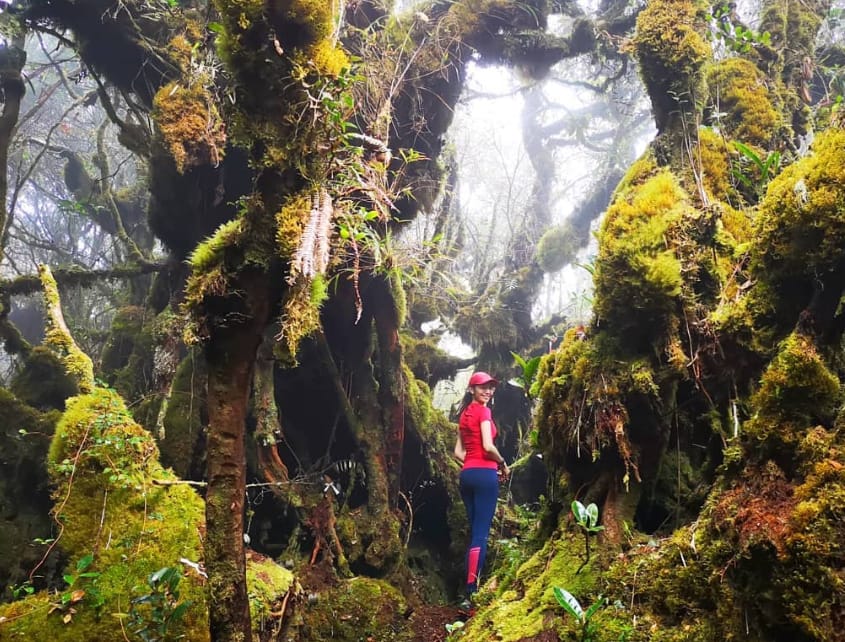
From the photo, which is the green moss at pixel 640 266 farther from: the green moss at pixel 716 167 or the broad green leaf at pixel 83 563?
the broad green leaf at pixel 83 563

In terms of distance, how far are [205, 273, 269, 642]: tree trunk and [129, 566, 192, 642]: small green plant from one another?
0.68ft

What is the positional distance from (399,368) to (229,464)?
5255 millimetres

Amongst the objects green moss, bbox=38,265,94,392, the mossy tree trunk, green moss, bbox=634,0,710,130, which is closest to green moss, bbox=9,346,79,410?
the mossy tree trunk

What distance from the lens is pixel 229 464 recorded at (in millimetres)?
3277

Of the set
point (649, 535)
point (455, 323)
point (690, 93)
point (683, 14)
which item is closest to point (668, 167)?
point (690, 93)

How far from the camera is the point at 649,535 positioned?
3.73 m

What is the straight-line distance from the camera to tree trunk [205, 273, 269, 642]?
3105 millimetres

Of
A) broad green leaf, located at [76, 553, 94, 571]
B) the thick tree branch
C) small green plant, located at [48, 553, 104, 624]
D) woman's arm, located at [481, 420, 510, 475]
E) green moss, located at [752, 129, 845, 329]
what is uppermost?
the thick tree branch

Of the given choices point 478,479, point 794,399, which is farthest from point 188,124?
point 794,399

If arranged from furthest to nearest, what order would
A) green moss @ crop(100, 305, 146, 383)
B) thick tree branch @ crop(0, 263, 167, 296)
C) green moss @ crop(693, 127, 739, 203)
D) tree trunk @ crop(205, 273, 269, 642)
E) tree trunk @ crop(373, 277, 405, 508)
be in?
1. green moss @ crop(100, 305, 146, 383)
2. thick tree branch @ crop(0, 263, 167, 296)
3. tree trunk @ crop(373, 277, 405, 508)
4. green moss @ crop(693, 127, 739, 203)
5. tree trunk @ crop(205, 273, 269, 642)

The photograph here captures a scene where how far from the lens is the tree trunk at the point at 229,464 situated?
3.11m

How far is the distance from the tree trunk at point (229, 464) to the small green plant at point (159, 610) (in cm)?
21

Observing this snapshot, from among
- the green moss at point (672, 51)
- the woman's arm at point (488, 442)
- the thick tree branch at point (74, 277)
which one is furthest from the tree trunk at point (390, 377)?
the green moss at point (672, 51)

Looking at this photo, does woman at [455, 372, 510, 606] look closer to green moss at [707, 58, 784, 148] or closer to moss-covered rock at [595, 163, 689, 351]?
moss-covered rock at [595, 163, 689, 351]
